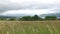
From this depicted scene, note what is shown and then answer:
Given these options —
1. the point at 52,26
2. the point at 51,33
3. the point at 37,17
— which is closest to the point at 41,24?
the point at 52,26

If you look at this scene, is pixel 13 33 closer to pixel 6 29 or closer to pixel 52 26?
pixel 6 29

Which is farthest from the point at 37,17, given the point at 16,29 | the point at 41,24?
the point at 16,29

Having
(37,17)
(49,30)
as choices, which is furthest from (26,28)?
(37,17)

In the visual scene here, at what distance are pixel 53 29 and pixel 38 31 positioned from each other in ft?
1.40

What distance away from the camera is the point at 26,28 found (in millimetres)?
5109

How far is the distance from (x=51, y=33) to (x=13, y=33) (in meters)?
0.85

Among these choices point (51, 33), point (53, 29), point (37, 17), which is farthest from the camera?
point (37, 17)

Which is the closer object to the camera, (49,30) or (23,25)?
(49,30)

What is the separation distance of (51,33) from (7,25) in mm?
1130

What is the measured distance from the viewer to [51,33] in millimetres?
4832

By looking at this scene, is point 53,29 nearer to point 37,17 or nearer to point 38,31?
point 38,31

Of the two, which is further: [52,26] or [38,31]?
[52,26]

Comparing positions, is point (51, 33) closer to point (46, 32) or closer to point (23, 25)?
point (46, 32)

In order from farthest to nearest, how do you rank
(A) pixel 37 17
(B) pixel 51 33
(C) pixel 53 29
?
(A) pixel 37 17 → (C) pixel 53 29 → (B) pixel 51 33
